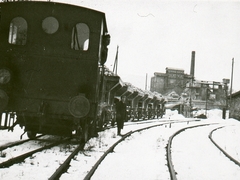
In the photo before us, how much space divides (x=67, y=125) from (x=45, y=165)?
261cm

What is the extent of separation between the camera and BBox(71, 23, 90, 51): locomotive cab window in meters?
7.81

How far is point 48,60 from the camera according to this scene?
298 inches

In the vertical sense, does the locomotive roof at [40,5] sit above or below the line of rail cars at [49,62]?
above

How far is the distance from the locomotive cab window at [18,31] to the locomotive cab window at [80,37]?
4.07 ft

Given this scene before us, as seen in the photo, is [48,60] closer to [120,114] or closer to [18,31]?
[18,31]

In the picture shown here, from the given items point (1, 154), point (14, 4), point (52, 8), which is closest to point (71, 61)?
point (52, 8)

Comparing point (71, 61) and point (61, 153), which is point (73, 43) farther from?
point (61, 153)

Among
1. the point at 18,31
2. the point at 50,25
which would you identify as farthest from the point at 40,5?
the point at 18,31

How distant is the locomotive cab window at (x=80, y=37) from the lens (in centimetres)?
781

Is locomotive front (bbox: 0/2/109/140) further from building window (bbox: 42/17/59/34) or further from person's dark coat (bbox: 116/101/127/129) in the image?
person's dark coat (bbox: 116/101/127/129)

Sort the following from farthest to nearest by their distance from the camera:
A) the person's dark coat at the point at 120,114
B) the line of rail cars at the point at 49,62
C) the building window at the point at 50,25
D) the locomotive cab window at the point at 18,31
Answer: the person's dark coat at the point at 120,114, the building window at the point at 50,25, the locomotive cab window at the point at 18,31, the line of rail cars at the point at 49,62

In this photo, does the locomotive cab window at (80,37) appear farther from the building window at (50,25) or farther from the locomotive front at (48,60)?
the building window at (50,25)

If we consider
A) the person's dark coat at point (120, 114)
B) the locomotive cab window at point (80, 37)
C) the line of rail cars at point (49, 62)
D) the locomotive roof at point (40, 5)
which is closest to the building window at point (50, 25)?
the line of rail cars at point (49, 62)

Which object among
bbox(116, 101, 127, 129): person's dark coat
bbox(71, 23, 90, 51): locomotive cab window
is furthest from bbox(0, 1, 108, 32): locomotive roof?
bbox(116, 101, 127, 129): person's dark coat
